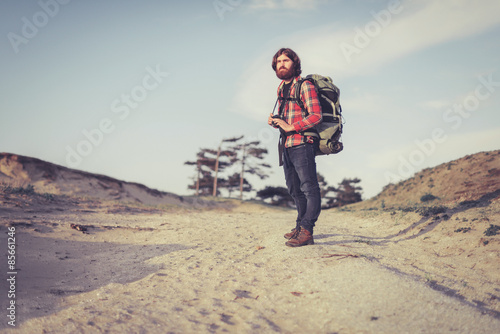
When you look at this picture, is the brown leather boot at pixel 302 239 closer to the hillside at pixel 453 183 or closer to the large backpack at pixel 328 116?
the large backpack at pixel 328 116

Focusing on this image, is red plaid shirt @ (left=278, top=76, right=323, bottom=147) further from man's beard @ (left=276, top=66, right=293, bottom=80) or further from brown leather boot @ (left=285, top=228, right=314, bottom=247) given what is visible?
brown leather boot @ (left=285, top=228, right=314, bottom=247)

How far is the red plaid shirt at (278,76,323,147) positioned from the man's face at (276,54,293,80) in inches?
5.0

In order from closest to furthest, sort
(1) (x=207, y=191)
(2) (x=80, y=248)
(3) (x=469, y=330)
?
(3) (x=469, y=330)
(2) (x=80, y=248)
(1) (x=207, y=191)

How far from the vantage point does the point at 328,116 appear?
429 centimetres

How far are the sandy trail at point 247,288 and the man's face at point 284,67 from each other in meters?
2.48

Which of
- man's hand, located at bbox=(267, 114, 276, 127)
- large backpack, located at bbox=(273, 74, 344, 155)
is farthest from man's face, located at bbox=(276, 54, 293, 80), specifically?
man's hand, located at bbox=(267, 114, 276, 127)

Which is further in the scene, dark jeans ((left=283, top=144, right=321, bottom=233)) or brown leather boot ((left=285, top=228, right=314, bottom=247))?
brown leather boot ((left=285, top=228, right=314, bottom=247))

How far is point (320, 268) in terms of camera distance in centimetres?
356

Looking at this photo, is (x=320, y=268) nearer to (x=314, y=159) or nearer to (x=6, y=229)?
(x=314, y=159)

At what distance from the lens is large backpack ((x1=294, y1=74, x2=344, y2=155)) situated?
4.25m

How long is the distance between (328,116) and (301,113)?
37 cm

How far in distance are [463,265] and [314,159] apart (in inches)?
108

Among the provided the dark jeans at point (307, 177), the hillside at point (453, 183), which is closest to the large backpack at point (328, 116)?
the dark jeans at point (307, 177)

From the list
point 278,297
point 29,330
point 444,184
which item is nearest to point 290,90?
point 278,297
